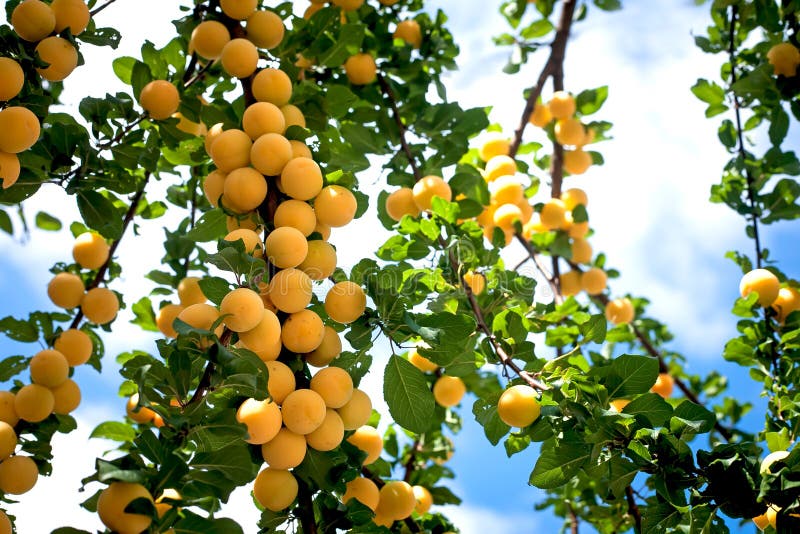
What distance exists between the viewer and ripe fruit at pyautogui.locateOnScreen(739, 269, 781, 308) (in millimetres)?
1716

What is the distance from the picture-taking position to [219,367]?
983 millimetres

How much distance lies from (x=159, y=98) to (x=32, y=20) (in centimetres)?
28

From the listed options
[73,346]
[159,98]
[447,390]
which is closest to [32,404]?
[73,346]

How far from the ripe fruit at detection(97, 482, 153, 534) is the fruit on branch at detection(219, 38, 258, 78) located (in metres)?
0.87

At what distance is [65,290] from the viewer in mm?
1667

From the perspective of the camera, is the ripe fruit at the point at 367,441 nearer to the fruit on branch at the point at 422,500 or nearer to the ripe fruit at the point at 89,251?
the fruit on branch at the point at 422,500

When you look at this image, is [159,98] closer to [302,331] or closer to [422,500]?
[302,331]

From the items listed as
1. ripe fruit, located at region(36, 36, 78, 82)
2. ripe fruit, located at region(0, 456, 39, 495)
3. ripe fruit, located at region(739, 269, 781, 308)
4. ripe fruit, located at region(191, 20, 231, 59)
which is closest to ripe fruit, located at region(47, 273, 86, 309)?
ripe fruit, located at region(0, 456, 39, 495)

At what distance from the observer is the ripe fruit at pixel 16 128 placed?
117 centimetres

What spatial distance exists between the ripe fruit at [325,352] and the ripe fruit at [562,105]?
1386 mm

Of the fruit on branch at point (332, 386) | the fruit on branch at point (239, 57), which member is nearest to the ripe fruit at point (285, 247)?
the fruit on branch at point (332, 386)

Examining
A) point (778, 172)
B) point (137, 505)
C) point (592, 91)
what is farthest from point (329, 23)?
point (778, 172)

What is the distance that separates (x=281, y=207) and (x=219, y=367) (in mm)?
355

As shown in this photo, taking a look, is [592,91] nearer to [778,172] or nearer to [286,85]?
[778,172]
